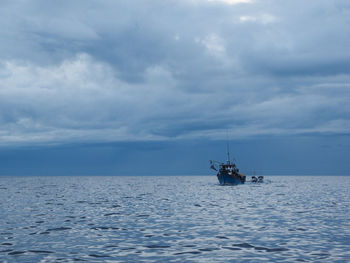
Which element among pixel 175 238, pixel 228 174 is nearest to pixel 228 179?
pixel 228 174

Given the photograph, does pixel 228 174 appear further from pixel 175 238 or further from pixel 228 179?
pixel 175 238

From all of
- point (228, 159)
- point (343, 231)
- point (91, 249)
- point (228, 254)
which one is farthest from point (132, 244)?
point (228, 159)

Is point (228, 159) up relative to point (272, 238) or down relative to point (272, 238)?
up

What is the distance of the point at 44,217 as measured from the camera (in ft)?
125

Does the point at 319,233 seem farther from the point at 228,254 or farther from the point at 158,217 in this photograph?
the point at 158,217

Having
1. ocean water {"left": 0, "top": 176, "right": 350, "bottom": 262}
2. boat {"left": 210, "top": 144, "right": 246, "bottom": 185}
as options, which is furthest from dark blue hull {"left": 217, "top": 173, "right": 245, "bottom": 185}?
ocean water {"left": 0, "top": 176, "right": 350, "bottom": 262}

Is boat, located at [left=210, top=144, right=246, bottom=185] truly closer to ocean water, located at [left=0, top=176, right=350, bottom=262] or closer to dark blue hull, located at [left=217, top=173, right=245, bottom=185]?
dark blue hull, located at [left=217, top=173, right=245, bottom=185]

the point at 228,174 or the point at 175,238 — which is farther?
the point at 228,174

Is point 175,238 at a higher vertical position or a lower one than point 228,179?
lower

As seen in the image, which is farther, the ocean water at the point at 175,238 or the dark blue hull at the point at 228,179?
the dark blue hull at the point at 228,179

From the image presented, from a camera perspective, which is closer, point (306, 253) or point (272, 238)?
point (306, 253)

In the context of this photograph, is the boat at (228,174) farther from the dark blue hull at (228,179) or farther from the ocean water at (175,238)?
the ocean water at (175,238)

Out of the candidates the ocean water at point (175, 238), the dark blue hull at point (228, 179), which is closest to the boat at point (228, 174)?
the dark blue hull at point (228, 179)

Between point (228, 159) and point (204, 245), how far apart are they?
11006 cm
